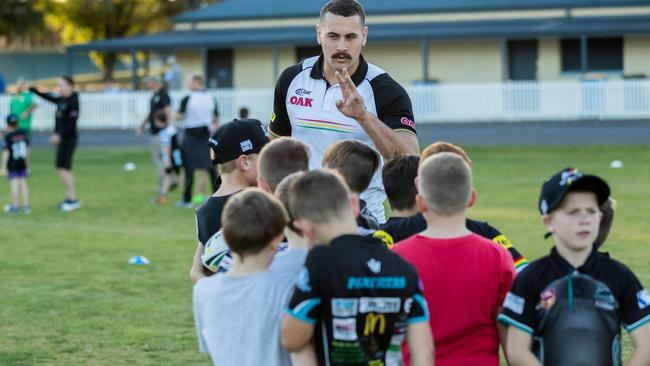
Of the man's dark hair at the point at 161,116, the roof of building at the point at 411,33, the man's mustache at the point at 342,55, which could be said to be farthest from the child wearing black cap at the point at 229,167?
the roof of building at the point at 411,33

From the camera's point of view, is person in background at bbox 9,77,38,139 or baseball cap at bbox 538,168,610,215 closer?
baseball cap at bbox 538,168,610,215

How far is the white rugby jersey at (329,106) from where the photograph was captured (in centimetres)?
685

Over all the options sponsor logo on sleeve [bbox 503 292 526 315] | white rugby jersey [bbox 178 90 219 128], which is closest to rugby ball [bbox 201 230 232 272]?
sponsor logo on sleeve [bbox 503 292 526 315]

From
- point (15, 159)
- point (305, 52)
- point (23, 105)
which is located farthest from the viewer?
point (305, 52)

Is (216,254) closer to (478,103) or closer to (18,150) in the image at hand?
(18,150)

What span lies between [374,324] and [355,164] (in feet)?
3.87

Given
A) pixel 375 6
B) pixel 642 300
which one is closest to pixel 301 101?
pixel 642 300

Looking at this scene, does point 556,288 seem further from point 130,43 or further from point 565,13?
point 130,43

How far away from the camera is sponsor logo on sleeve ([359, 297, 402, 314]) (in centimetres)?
452

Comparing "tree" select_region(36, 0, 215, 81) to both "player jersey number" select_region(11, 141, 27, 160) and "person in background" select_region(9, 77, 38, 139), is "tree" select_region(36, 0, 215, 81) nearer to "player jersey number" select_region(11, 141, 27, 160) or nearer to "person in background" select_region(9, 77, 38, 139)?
"person in background" select_region(9, 77, 38, 139)

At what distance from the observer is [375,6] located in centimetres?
4531

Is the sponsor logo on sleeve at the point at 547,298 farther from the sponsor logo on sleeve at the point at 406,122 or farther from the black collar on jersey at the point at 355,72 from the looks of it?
the black collar on jersey at the point at 355,72

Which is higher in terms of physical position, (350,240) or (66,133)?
(66,133)

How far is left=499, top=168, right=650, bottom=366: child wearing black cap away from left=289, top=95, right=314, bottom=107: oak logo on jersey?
232 centimetres
